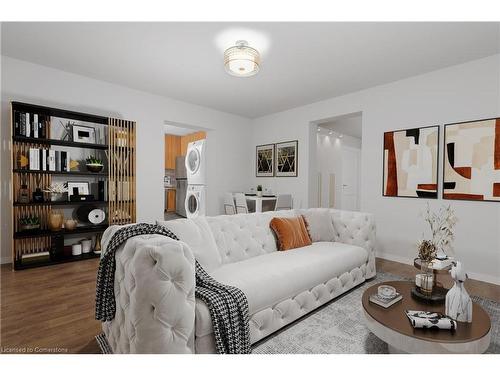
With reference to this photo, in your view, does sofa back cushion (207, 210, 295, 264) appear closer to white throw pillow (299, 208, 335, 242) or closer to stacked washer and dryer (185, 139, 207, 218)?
white throw pillow (299, 208, 335, 242)

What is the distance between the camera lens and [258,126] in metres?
5.93

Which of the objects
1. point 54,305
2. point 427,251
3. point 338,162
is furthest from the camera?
point 338,162

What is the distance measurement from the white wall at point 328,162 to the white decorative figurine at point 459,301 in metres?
4.34

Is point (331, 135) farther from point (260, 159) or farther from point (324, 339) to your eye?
Answer: point (324, 339)

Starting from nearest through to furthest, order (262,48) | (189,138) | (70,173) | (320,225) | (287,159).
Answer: (262,48) < (320,225) < (70,173) < (287,159) < (189,138)

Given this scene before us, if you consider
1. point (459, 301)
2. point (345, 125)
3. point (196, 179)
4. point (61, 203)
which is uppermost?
point (345, 125)

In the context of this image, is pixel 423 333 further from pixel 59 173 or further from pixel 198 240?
pixel 59 173

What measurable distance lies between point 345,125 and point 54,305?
620 centimetres

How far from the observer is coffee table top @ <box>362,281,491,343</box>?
1.31m

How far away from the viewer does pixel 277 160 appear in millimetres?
5500

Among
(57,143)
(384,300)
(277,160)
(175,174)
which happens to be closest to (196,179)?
(277,160)

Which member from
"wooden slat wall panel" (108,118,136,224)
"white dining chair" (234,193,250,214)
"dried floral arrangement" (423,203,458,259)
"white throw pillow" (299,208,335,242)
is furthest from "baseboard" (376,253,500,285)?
"wooden slat wall panel" (108,118,136,224)
